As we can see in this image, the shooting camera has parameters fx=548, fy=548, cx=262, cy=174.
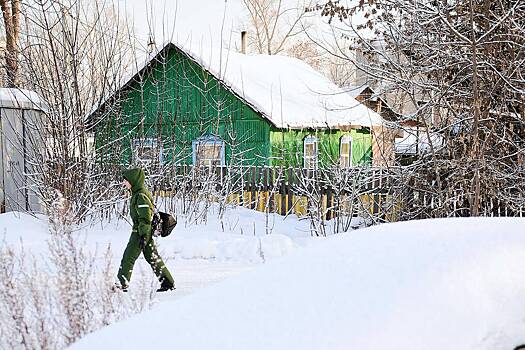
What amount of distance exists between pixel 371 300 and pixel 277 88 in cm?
1670

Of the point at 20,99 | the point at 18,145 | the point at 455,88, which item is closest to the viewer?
the point at 455,88

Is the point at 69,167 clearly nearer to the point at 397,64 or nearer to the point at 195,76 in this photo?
the point at 397,64

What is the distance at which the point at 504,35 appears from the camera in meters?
9.32

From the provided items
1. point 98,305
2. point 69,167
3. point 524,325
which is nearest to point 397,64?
point 69,167

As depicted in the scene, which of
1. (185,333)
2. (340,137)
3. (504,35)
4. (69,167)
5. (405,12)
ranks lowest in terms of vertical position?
(185,333)

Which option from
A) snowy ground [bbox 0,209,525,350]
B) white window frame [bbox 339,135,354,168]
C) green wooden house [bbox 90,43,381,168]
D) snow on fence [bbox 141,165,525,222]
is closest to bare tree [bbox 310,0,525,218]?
snow on fence [bbox 141,165,525,222]

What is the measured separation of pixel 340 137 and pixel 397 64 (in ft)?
28.7

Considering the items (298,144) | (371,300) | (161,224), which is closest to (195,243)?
(161,224)

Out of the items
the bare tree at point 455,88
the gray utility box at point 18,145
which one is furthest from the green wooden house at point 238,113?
the bare tree at point 455,88

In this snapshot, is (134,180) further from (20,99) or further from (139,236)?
(20,99)

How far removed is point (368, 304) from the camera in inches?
83.4

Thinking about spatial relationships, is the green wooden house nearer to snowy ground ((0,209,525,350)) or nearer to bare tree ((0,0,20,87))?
bare tree ((0,0,20,87))

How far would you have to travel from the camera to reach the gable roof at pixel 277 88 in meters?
15.8

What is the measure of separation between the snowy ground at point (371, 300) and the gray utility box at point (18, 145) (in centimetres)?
962
